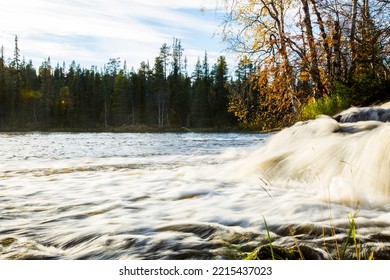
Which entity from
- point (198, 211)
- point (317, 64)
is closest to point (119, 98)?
point (317, 64)

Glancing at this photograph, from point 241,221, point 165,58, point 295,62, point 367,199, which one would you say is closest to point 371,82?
point 295,62

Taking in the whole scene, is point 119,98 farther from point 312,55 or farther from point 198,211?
point 198,211

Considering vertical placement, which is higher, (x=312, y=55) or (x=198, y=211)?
(x=312, y=55)

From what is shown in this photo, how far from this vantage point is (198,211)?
12.1ft

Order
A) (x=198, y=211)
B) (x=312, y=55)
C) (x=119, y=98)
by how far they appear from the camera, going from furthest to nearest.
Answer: (x=119, y=98) < (x=312, y=55) < (x=198, y=211)

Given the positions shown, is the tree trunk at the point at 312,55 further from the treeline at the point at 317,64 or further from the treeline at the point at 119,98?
the treeline at the point at 119,98

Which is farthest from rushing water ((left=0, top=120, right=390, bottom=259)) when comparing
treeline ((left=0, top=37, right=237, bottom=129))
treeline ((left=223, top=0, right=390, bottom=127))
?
treeline ((left=0, top=37, right=237, bottom=129))

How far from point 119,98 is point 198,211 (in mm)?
53776

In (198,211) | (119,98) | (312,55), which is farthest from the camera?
(119,98)

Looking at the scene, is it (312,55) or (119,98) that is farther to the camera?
(119,98)

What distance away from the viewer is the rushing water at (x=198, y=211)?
2676 mm

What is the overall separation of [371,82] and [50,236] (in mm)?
9588

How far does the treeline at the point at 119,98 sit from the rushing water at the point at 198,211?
3693 cm

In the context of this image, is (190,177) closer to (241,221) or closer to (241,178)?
(241,178)
